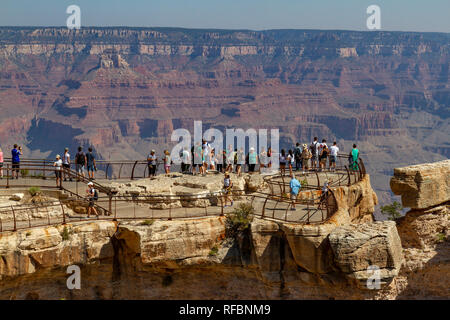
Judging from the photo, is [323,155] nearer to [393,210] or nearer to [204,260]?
[393,210]

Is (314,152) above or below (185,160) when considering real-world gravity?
above

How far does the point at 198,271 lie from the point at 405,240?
11.7 metres

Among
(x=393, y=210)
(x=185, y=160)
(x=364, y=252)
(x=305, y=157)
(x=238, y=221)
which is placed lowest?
(x=364, y=252)

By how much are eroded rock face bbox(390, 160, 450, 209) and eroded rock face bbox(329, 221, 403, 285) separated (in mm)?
8007

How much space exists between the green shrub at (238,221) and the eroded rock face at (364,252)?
3332 mm

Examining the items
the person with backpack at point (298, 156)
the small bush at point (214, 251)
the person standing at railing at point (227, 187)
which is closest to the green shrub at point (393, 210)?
→ the person with backpack at point (298, 156)

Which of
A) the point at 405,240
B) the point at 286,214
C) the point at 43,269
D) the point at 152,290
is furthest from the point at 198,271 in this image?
the point at 405,240

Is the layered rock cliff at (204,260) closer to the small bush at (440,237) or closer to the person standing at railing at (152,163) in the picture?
the small bush at (440,237)

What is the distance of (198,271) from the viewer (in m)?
25.1

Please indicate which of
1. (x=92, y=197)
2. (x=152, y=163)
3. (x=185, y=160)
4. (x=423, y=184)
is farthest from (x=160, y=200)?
(x=423, y=184)

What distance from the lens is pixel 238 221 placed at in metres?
24.9

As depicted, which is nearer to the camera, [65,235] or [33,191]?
[65,235]

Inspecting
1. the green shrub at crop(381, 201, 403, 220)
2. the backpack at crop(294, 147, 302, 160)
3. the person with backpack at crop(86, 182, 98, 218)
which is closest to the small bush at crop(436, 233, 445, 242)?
the green shrub at crop(381, 201, 403, 220)

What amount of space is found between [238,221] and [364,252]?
4673mm
